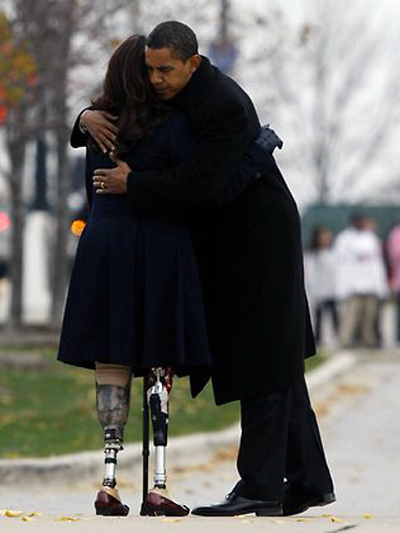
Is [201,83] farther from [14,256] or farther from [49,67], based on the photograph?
[14,256]

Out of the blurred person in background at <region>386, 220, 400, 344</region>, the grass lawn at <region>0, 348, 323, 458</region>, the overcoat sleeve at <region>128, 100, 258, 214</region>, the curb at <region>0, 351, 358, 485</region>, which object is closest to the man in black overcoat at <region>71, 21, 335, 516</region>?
the overcoat sleeve at <region>128, 100, 258, 214</region>

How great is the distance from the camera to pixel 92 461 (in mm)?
10867

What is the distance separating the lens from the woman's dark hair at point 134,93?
6.87 m

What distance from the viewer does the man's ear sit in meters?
6.87

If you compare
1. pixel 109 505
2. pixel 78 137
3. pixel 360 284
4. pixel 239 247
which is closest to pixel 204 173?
pixel 239 247

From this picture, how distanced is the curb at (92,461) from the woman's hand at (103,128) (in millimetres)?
3891

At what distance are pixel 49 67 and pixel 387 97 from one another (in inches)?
1312

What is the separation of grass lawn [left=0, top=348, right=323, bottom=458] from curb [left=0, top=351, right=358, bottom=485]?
0.24m

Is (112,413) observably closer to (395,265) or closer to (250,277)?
(250,277)

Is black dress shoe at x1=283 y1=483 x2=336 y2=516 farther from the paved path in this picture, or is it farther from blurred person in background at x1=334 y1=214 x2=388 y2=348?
blurred person in background at x1=334 y1=214 x2=388 y2=348

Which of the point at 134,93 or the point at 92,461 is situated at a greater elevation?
the point at 134,93

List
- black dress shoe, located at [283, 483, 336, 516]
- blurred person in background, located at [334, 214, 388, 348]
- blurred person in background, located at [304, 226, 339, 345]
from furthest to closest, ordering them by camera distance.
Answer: blurred person in background, located at [304, 226, 339, 345] → blurred person in background, located at [334, 214, 388, 348] → black dress shoe, located at [283, 483, 336, 516]

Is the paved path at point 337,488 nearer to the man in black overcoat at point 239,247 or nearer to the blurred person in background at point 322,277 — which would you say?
the man in black overcoat at point 239,247

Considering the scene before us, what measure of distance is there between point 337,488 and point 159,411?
3.64 metres
